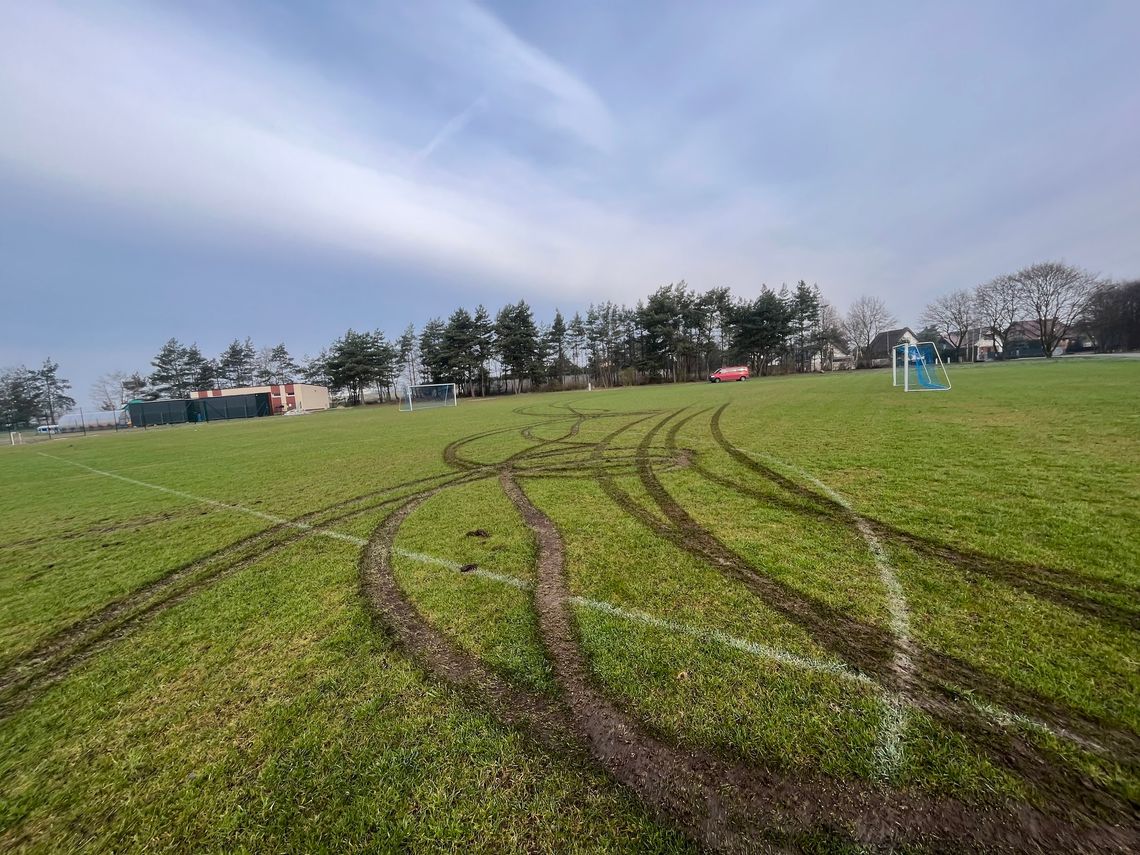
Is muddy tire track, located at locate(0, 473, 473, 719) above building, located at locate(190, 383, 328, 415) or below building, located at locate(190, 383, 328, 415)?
below

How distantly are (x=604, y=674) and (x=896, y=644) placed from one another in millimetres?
1789

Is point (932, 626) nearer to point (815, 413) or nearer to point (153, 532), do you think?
point (153, 532)

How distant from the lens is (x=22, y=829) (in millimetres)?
1798

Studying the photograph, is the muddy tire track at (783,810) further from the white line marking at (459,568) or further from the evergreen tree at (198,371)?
the evergreen tree at (198,371)

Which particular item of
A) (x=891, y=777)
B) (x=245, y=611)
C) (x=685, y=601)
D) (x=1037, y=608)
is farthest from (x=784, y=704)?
(x=245, y=611)

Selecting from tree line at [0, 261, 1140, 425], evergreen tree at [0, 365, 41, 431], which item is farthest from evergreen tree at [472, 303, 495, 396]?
Result: evergreen tree at [0, 365, 41, 431]

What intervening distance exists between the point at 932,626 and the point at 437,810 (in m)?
3.03

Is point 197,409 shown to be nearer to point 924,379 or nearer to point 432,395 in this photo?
point 432,395

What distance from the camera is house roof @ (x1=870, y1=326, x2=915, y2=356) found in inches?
2889

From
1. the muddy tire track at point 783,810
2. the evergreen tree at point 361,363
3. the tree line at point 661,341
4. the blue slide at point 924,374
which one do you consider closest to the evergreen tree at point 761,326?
the tree line at point 661,341

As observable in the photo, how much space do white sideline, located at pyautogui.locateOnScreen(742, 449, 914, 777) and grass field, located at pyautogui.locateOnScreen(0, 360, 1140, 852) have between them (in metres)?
0.02

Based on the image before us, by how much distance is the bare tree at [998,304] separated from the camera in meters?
55.0

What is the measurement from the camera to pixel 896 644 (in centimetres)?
253

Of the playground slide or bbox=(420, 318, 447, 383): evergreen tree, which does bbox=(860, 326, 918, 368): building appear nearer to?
the playground slide
